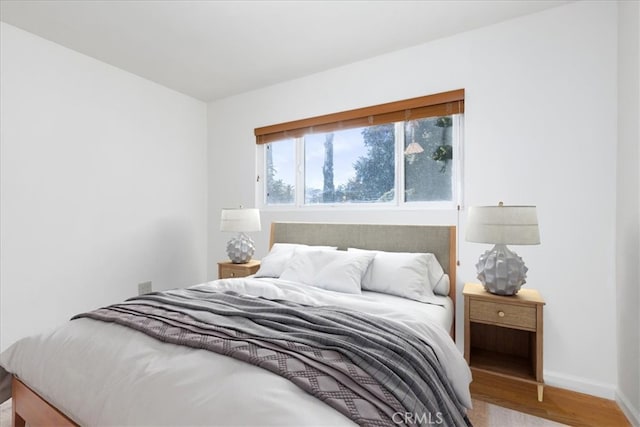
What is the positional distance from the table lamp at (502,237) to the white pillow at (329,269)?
2.41 feet

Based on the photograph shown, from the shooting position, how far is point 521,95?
224cm

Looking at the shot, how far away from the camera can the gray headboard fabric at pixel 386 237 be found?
236cm

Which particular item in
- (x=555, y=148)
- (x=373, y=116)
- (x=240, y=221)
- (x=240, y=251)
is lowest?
(x=240, y=251)

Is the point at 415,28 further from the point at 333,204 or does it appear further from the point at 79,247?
the point at 79,247

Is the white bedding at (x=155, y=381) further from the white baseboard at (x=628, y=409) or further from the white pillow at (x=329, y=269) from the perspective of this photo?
the white baseboard at (x=628, y=409)

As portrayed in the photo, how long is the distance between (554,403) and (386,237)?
149 cm

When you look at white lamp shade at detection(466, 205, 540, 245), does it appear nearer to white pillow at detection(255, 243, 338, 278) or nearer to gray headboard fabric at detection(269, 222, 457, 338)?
gray headboard fabric at detection(269, 222, 457, 338)

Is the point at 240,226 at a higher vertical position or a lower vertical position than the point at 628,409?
higher

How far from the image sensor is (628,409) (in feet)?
5.88

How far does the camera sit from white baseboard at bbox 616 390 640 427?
170cm

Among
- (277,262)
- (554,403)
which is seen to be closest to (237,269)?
(277,262)

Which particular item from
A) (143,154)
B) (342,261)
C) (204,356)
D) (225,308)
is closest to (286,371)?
(204,356)

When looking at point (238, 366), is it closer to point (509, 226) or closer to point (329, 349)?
point (329, 349)

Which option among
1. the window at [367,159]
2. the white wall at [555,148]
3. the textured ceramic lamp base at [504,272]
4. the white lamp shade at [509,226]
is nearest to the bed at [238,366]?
the textured ceramic lamp base at [504,272]
